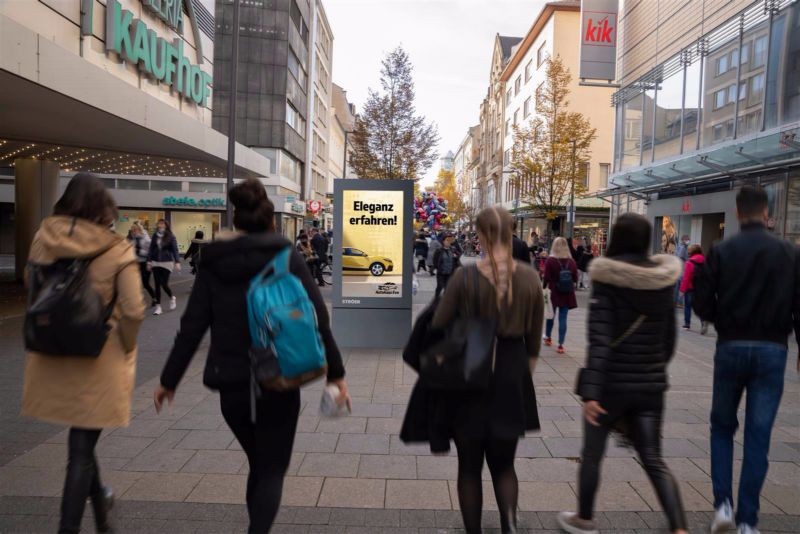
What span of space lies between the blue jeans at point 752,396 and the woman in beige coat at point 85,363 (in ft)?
10.2

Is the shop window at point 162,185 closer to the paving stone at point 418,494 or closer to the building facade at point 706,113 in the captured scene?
the building facade at point 706,113

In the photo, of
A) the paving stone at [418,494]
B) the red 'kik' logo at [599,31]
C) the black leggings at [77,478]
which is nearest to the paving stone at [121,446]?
the black leggings at [77,478]

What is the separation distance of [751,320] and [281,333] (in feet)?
8.12

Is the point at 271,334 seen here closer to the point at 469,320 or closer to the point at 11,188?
the point at 469,320

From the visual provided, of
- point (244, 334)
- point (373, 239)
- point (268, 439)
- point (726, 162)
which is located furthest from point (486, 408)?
point (726, 162)

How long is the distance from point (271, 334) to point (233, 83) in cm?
960

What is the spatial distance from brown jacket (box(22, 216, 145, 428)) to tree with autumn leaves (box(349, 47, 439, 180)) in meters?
26.8

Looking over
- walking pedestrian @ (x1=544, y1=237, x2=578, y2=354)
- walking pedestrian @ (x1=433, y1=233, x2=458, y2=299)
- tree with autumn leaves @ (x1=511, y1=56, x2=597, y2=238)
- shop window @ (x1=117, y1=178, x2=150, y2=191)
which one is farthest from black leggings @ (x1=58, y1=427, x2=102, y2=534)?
shop window @ (x1=117, y1=178, x2=150, y2=191)

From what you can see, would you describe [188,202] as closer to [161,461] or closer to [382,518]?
[161,461]

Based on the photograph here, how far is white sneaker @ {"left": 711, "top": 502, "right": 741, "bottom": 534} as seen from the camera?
3537 millimetres

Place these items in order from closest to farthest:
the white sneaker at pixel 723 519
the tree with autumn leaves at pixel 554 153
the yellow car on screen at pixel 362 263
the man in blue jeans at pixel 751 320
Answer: the man in blue jeans at pixel 751 320 < the white sneaker at pixel 723 519 < the yellow car on screen at pixel 362 263 < the tree with autumn leaves at pixel 554 153

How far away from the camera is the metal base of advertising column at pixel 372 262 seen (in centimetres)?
880

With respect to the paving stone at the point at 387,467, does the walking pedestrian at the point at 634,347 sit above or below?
above

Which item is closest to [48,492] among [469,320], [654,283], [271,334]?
[271,334]
